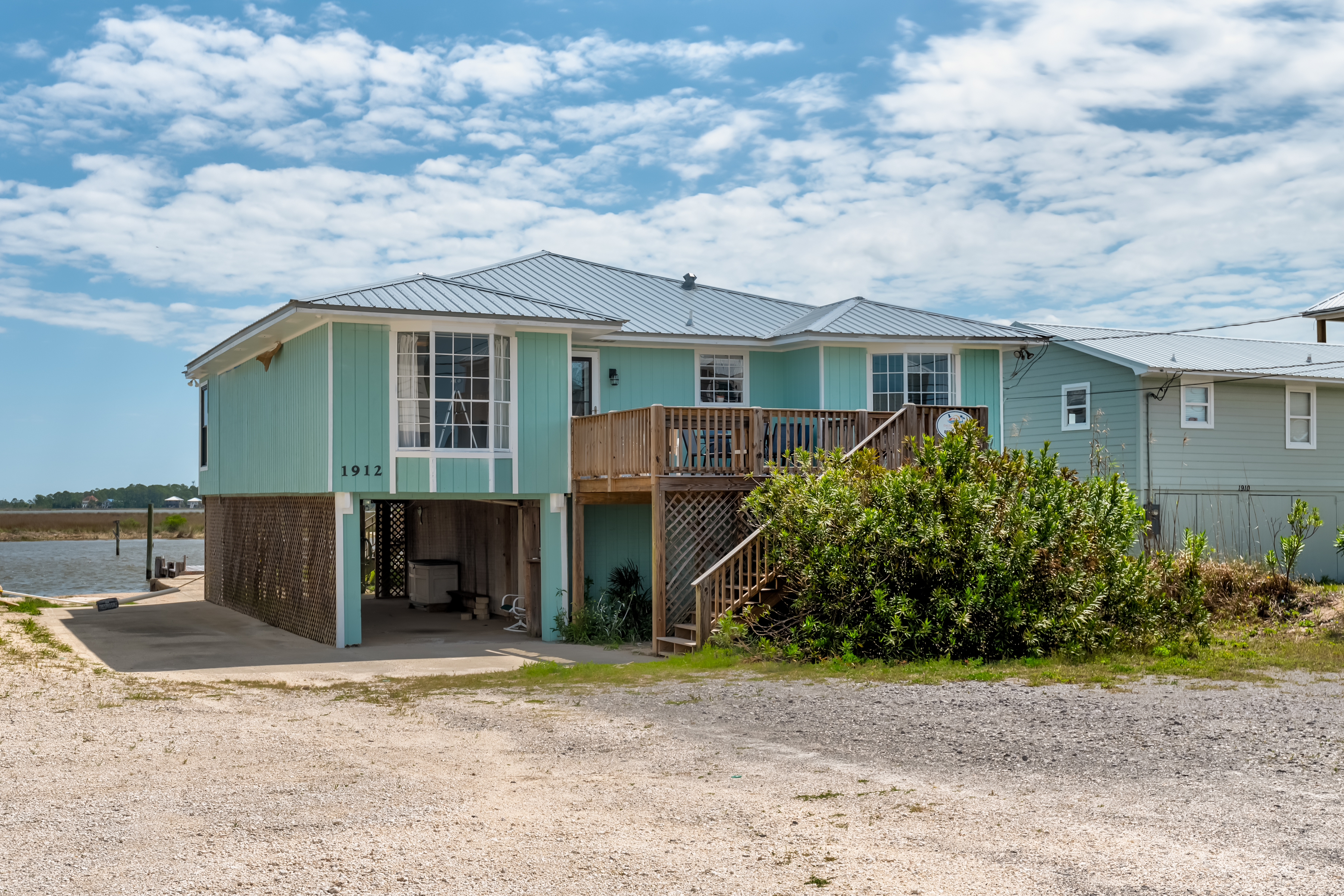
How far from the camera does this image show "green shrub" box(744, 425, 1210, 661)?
460 inches

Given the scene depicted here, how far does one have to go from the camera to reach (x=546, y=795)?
21.7 feet

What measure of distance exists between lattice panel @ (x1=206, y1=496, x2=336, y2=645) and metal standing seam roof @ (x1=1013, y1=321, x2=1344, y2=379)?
48.6 ft

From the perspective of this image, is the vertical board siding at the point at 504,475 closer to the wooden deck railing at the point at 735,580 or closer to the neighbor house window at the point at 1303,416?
the wooden deck railing at the point at 735,580

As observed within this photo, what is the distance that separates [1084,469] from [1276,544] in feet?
13.4

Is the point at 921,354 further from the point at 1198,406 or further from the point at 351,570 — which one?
the point at 351,570

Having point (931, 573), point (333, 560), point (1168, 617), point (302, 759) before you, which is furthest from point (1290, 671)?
point (333, 560)

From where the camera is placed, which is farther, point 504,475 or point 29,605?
point 29,605

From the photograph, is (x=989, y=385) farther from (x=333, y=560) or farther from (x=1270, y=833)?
(x=1270, y=833)

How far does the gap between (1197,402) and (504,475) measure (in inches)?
590

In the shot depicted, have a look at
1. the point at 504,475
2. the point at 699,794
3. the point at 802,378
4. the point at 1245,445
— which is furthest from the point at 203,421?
the point at 1245,445

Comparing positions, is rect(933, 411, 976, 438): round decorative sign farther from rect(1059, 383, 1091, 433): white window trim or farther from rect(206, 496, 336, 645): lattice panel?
rect(1059, 383, 1091, 433): white window trim

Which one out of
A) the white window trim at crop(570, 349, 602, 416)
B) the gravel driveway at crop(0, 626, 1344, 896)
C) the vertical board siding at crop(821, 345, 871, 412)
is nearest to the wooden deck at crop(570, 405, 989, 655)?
the white window trim at crop(570, 349, 602, 416)

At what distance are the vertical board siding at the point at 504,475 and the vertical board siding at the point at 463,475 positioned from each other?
11 centimetres

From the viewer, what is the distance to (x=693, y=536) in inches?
592
